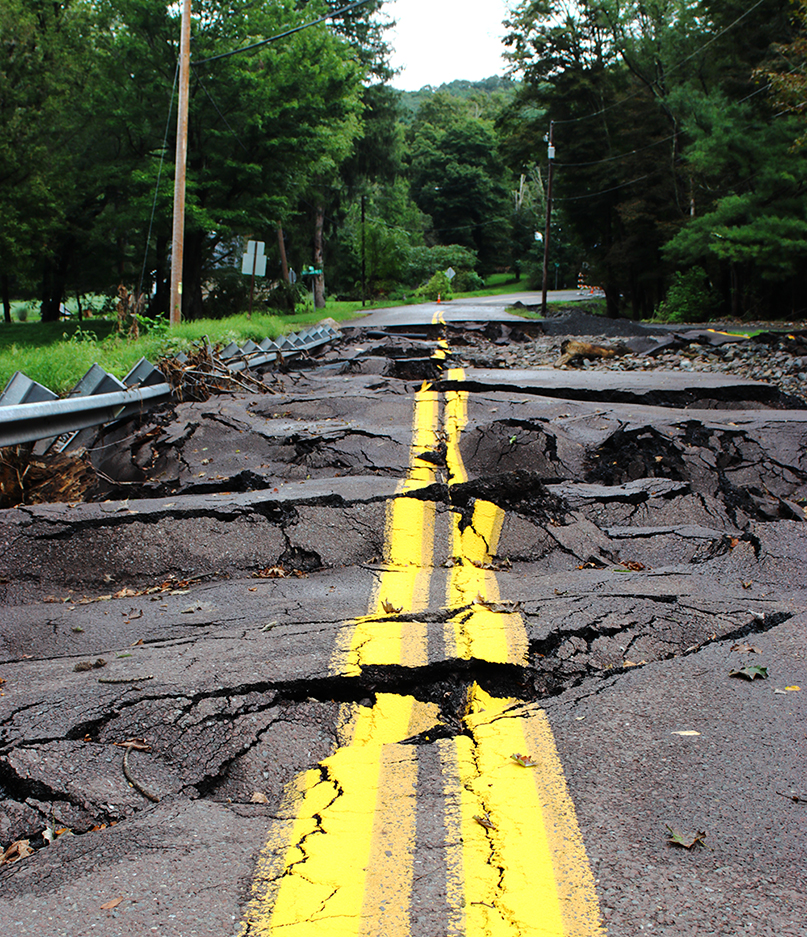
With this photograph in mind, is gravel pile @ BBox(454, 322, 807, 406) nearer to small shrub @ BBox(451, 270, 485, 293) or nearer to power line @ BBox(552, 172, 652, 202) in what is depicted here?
power line @ BBox(552, 172, 652, 202)

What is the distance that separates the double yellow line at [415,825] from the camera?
199 centimetres

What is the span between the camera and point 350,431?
7.45 metres

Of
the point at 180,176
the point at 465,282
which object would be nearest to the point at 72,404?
the point at 180,176

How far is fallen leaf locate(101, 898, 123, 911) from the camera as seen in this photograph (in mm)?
2034

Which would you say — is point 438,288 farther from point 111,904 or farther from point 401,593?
point 111,904

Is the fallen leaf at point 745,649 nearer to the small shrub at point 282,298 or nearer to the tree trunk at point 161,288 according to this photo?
the tree trunk at point 161,288

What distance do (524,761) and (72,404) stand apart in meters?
4.96

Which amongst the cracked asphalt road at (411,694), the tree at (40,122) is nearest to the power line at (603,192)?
the tree at (40,122)

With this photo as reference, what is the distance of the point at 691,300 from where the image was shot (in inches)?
1383

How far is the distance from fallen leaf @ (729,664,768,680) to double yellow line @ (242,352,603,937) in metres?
0.93

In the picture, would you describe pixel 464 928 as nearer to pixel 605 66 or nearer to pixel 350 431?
pixel 350 431

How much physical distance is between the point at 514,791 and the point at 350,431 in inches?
205

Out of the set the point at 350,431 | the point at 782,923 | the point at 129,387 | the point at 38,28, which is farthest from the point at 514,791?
the point at 38,28

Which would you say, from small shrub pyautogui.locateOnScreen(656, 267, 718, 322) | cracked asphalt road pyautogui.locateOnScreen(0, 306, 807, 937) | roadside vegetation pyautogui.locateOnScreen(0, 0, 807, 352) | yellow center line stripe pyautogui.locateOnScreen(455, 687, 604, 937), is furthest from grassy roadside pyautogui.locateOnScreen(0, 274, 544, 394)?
small shrub pyautogui.locateOnScreen(656, 267, 718, 322)
